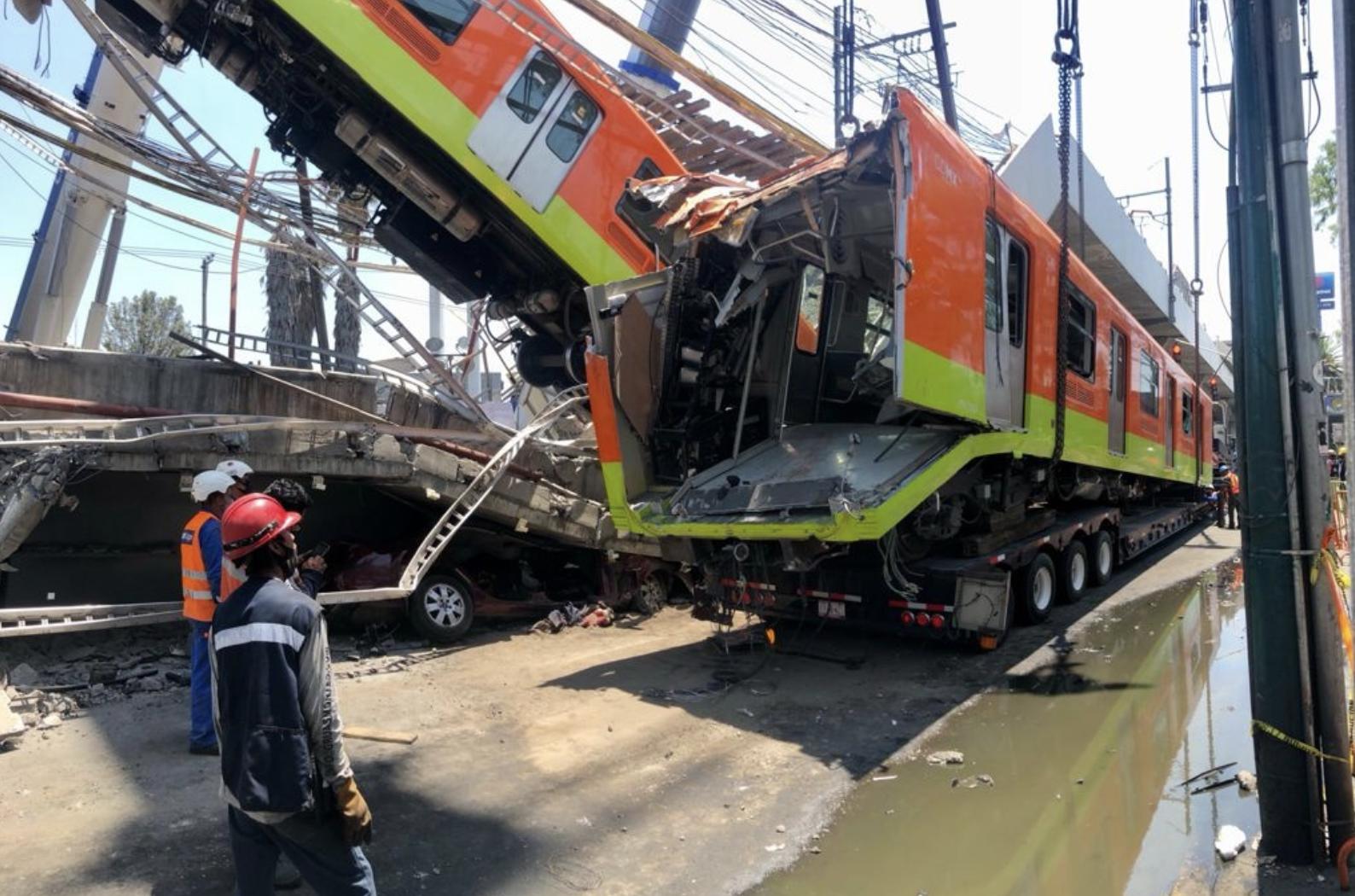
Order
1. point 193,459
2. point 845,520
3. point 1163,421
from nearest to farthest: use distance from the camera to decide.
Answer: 1. point 845,520
2. point 193,459
3. point 1163,421

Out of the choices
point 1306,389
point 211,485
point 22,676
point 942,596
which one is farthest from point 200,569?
point 1306,389

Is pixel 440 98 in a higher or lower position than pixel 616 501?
higher

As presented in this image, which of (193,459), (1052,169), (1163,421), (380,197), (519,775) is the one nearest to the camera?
(519,775)

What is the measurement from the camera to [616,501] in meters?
6.84

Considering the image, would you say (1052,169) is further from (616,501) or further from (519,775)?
(519,775)

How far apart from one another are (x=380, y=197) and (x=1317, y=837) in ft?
26.7

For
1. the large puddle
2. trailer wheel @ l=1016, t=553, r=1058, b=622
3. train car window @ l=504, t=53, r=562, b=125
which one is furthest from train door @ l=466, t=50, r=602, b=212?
the large puddle

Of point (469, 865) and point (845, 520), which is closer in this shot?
point (469, 865)

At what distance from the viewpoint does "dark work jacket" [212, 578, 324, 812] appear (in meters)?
2.49

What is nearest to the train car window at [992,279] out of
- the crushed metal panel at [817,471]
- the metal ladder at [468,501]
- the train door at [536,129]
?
the crushed metal panel at [817,471]

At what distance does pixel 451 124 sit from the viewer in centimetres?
748

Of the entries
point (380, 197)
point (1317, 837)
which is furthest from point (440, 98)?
point (1317, 837)

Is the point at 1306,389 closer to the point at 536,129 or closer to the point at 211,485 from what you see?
the point at 211,485

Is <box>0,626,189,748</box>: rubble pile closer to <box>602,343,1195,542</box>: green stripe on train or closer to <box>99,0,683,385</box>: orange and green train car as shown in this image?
<box>602,343,1195,542</box>: green stripe on train
